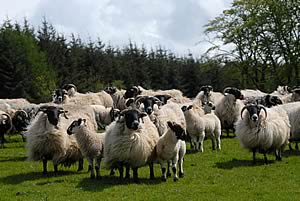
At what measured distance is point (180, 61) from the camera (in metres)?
87.0

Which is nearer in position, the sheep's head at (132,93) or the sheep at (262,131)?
the sheep at (262,131)

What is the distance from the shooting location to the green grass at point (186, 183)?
11.8m

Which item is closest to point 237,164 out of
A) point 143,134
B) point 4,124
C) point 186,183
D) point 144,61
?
point 186,183

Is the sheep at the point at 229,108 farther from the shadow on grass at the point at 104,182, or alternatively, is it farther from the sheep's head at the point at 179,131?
the sheep's head at the point at 179,131

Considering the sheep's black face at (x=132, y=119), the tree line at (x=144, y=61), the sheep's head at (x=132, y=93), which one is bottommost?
the sheep's black face at (x=132, y=119)

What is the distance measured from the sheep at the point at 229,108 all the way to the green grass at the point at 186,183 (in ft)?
22.9

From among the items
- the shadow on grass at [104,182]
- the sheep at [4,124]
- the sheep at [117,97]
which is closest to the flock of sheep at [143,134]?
the shadow on grass at [104,182]

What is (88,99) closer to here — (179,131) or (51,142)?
(51,142)

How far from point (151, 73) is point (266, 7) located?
2252 centimetres

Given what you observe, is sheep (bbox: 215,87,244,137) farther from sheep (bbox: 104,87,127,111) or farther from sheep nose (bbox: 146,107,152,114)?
sheep (bbox: 104,87,127,111)

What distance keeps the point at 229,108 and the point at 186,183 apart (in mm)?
12348

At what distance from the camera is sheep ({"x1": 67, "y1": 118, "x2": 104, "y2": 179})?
14.6 meters

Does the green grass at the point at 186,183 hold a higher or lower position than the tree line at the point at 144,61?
lower

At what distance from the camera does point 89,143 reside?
575 inches
